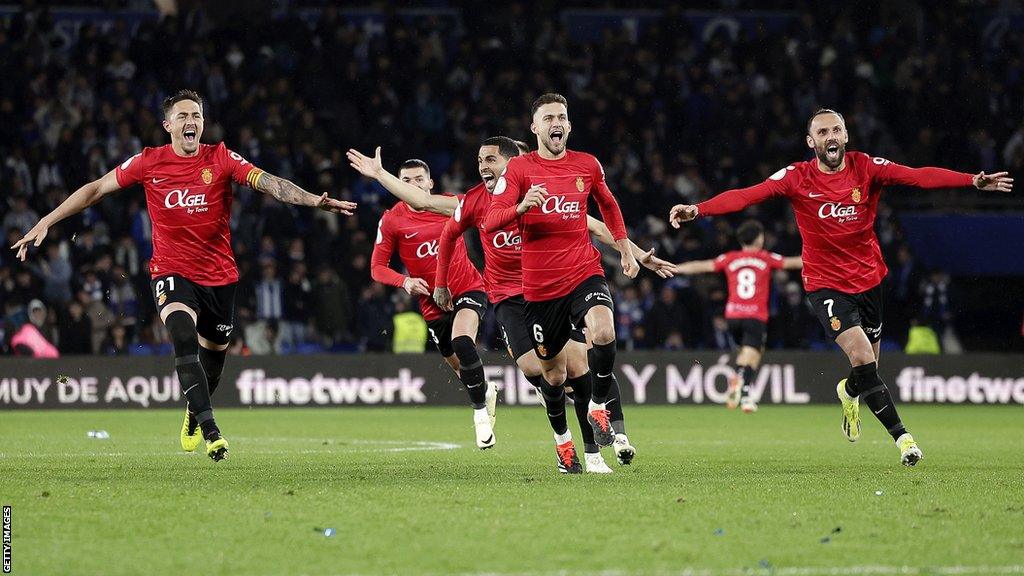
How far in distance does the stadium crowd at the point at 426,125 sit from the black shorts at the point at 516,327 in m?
11.0

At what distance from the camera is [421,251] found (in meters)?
13.1

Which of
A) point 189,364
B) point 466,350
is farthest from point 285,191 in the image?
point 466,350

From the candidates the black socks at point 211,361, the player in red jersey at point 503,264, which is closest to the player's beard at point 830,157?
the player in red jersey at point 503,264

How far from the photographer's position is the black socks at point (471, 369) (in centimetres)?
1265

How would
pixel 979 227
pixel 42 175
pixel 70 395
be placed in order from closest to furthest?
pixel 70 395 → pixel 42 175 → pixel 979 227

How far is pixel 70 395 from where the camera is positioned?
68.4 feet

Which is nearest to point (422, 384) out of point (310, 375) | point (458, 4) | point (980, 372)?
point (310, 375)

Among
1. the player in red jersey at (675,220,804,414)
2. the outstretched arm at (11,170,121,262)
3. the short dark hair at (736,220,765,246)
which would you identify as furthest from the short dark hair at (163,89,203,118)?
the short dark hair at (736,220,765,246)

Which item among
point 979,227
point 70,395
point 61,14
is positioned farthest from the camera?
point 61,14

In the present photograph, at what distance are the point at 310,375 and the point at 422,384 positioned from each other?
1565mm

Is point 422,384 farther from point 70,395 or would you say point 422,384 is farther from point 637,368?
point 70,395

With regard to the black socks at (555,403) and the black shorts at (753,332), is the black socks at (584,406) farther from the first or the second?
the black shorts at (753,332)

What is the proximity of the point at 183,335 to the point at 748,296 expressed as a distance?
32.8 feet

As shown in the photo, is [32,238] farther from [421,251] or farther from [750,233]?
[750,233]
